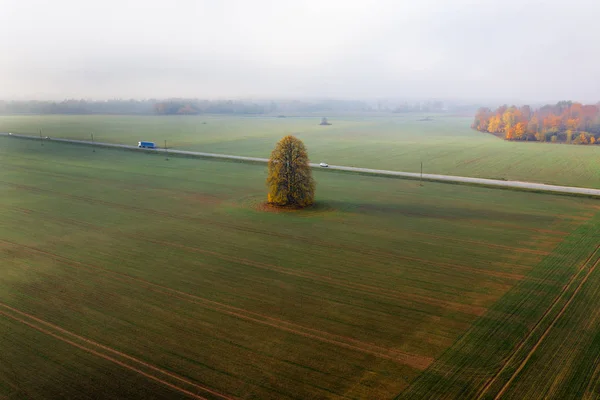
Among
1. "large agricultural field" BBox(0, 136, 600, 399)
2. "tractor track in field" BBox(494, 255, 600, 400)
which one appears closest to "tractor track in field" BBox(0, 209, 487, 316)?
"large agricultural field" BBox(0, 136, 600, 399)

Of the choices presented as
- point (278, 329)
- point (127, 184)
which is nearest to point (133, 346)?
point (278, 329)

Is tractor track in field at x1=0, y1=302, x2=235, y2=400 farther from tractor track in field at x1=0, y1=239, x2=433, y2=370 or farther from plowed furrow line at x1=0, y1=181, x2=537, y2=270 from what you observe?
plowed furrow line at x1=0, y1=181, x2=537, y2=270

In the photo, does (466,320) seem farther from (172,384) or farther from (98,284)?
(98,284)

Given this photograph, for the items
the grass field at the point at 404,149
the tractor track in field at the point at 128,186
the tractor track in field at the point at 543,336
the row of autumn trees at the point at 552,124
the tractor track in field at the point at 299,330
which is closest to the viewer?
the tractor track in field at the point at 543,336

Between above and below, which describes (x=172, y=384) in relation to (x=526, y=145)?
below

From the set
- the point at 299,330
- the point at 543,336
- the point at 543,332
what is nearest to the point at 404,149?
the point at 543,332

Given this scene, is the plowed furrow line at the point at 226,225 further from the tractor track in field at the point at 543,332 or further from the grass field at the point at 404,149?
the grass field at the point at 404,149

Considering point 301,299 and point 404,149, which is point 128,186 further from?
point 404,149

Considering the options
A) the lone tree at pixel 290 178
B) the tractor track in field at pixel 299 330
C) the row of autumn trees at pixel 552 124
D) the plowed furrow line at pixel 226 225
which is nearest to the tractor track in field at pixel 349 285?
the plowed furrow line at pixel 226 225
